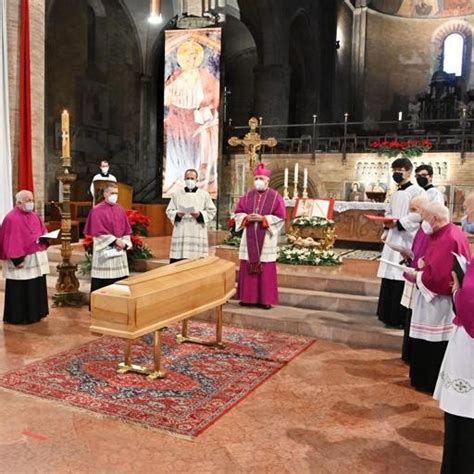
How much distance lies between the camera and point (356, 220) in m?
11.3

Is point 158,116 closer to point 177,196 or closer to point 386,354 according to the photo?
point 177,196

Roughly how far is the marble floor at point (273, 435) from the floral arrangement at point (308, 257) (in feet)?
12.4

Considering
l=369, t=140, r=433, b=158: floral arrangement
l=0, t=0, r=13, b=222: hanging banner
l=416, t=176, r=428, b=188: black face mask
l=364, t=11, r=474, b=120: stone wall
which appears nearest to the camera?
l=416, t=176, r=428, b=188: black face mask

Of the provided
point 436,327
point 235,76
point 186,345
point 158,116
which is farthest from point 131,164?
point 436,327

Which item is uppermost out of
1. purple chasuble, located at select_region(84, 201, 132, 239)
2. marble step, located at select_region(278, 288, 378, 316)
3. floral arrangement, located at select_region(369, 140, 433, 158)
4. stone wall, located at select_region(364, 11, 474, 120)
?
stone wall, located at select_region(364, 11, 474, 120)

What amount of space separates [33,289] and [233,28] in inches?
672

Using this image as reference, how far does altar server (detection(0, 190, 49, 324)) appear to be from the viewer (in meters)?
6.23

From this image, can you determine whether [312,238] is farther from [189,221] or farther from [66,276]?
[66,276]

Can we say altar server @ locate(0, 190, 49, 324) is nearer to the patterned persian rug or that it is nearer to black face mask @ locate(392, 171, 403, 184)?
the patterned persian rug

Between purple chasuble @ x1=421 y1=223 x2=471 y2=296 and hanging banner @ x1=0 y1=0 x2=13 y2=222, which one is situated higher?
hanging banner @ x1=0 y1=0 x2=13 y2=222

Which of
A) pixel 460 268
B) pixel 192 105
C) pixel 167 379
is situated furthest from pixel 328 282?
pixel 192 105

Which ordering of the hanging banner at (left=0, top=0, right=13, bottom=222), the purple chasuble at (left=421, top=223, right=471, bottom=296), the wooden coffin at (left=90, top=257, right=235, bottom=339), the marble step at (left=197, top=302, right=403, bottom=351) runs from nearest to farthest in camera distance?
the purple chasuble at (left=421, top=223, right=471, bottom=296) → the wooden coffin at (left=90, top=257, right=235, bottom=339) → the marble step at (left=197, top=302, right=403, bottom=351) → the hanging banner at (left=0, top=0, right=13, bottom=222)

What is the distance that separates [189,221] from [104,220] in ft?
4.50

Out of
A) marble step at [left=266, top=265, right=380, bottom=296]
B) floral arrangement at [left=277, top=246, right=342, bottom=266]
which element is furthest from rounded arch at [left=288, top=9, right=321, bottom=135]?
marble step at [left=266, top=265, right=380, bottom=296]
